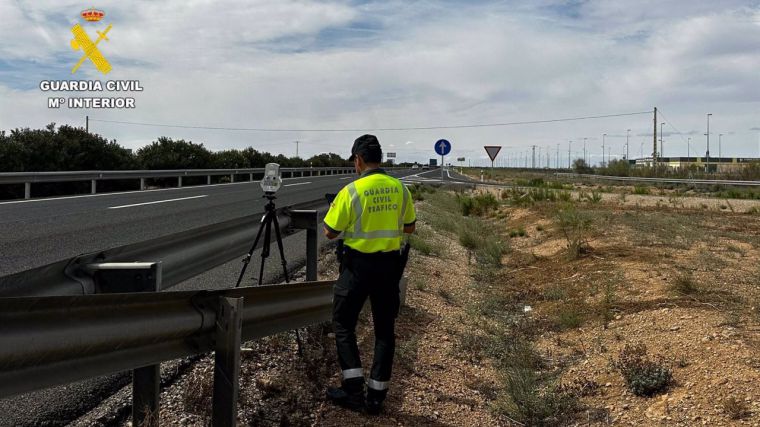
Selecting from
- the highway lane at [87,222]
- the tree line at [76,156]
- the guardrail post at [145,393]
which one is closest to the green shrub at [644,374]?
the guardrail post at [145,393]

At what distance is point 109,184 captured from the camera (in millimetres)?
23859

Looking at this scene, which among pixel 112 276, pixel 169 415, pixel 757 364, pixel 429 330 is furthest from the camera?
pixel 429 330

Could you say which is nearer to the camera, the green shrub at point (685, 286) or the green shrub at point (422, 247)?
the green shrub at point (685, 286)

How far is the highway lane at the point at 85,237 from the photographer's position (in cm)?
366

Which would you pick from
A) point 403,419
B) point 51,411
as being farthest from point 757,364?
point 51,411

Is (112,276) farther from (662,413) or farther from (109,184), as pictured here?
(109,184)

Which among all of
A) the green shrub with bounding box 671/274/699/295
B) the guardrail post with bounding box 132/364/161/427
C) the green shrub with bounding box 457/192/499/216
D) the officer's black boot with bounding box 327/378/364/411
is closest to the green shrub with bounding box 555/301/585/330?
the green shrub with bounding box 671/274/699/295

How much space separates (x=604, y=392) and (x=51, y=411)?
410cm

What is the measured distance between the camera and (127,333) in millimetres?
2355

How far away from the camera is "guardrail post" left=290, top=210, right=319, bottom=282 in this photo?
17.9ft

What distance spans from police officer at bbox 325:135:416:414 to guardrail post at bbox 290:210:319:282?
1.25 metres

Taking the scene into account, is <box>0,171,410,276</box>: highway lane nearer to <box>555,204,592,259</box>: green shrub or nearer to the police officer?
the police officer

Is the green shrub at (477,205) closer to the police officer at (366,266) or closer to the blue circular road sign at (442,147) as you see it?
the blue circular road sign at (442,147)

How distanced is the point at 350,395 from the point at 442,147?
2452 centimetres
